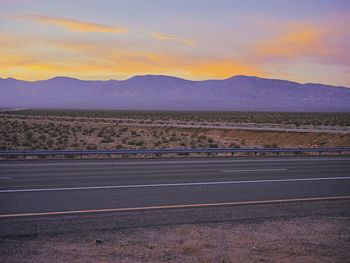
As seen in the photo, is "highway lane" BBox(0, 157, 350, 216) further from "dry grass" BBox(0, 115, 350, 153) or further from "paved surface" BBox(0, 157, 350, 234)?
"dry grass" BBox(0, 115, 350, 153)

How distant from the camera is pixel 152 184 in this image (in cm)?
1210

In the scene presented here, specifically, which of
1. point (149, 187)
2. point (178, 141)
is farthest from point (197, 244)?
point (178, 141)

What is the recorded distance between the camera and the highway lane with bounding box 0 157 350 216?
9.69 metres

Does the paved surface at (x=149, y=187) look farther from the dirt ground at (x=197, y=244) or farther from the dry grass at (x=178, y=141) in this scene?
the dry grass at (x=178, y=141)

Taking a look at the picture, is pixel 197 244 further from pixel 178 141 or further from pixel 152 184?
pixel 178 141

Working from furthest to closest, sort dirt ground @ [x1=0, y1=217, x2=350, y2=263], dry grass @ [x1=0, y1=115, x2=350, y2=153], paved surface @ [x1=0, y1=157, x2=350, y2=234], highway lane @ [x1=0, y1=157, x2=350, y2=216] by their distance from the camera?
dry grass @ [x1=0, y1=115, x2=350, y2=153] → highway lane @ [x1=0, y1=157, x2=350, y2=216] → paved surface @ [x1=0, y1=157, x2=350, y2=234] → dirt ground @ [x1=0, y1=217, x2=350, y2=263]

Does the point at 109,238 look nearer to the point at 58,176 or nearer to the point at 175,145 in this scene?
the point at 58,176

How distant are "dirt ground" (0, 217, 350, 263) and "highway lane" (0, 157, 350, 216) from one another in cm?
193

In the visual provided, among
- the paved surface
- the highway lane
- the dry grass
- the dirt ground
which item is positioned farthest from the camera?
the dry grass

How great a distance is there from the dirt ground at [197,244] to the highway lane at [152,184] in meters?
1.93

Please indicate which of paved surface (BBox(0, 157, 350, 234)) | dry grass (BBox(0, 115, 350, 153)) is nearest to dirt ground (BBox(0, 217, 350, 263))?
paved surface (BBox(0, 157, 350, 234))

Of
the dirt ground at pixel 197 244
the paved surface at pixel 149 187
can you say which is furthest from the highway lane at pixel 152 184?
the dirt ground at pixel 197 244

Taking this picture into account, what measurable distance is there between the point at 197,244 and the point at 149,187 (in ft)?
16.3

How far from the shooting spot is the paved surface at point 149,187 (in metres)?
8.98
